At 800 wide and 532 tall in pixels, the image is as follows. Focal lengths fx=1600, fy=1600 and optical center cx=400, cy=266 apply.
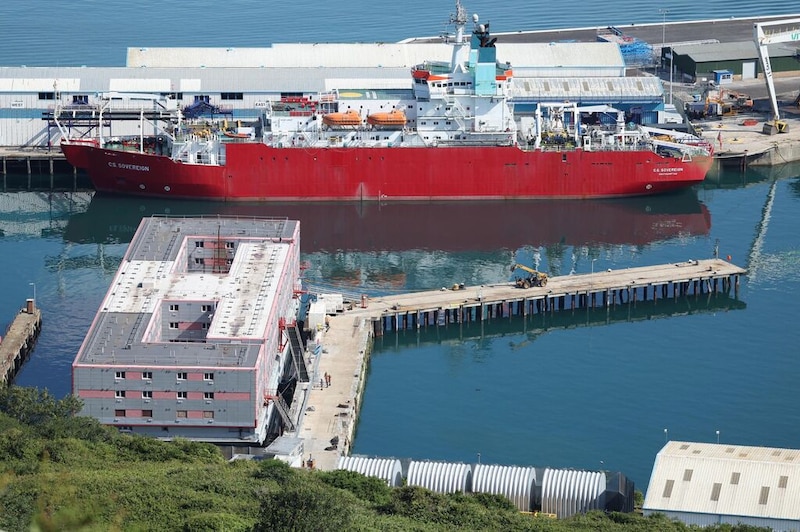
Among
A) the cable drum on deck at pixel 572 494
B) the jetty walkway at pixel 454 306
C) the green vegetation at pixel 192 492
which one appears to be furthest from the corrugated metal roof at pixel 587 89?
the green vegetation at pixel 192 492

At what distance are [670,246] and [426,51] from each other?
28.5 meters

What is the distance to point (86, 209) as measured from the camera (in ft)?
281

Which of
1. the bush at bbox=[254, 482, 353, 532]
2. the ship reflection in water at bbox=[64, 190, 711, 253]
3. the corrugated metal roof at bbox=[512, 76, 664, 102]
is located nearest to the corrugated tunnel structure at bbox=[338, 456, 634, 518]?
the bush at bbox=[254, 482, 353, 532]

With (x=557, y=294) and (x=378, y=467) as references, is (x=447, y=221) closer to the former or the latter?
(x=557, y=294)

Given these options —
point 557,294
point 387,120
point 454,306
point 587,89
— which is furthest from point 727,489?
point 587,89

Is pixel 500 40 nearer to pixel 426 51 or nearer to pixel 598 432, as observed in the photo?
pixel 426 51

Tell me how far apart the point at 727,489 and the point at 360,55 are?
195 ft

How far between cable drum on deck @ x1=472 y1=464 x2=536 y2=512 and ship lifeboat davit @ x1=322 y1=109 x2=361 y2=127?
40363mm

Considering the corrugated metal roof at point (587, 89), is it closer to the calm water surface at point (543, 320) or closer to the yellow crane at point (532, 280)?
the calm water surface at point (543, 320)

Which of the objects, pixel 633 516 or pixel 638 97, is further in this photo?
pixel 638 97

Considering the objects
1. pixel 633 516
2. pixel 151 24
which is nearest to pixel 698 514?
pixel 633 516

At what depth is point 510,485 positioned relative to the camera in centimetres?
4888

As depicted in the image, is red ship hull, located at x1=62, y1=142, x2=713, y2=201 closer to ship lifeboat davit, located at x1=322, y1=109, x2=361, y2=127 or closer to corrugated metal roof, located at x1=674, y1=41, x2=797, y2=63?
ship lifeboat davit, located at x1=322, y1=109, x2=361, y2=127

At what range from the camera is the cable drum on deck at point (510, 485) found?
48.7 metres
